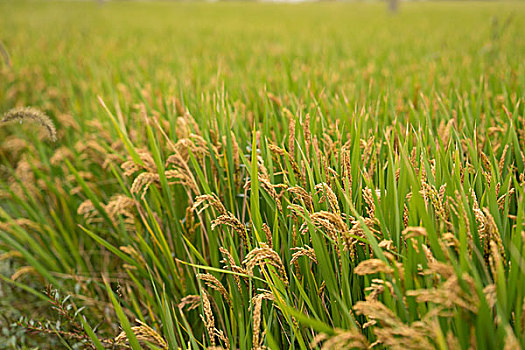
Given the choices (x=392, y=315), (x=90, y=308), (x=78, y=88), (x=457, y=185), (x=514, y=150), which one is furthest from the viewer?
(x=78, y=88)

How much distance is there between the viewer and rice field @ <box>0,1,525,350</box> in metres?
0.83

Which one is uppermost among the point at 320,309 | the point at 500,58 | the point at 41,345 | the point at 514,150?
the point at 500,58

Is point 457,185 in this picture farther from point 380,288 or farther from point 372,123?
point 372,123

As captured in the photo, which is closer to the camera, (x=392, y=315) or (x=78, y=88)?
(x=392, y=315)

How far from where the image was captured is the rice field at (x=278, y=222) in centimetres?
83

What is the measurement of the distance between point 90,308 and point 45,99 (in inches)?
102

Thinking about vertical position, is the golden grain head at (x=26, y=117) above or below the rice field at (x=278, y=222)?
above

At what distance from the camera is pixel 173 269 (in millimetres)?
1490

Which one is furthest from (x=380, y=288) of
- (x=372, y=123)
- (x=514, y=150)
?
(x=372, y=123)

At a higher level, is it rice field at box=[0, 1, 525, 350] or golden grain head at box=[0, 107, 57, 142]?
golden grain head at box=[0, 107, 57, 142]

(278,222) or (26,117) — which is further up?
(26,117)

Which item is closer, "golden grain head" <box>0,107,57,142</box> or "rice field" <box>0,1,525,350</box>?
"rice field" <box>0,1,525,350</box>

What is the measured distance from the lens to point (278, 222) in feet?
4.56

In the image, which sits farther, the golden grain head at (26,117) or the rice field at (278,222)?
the golden grain head at (26,117)
